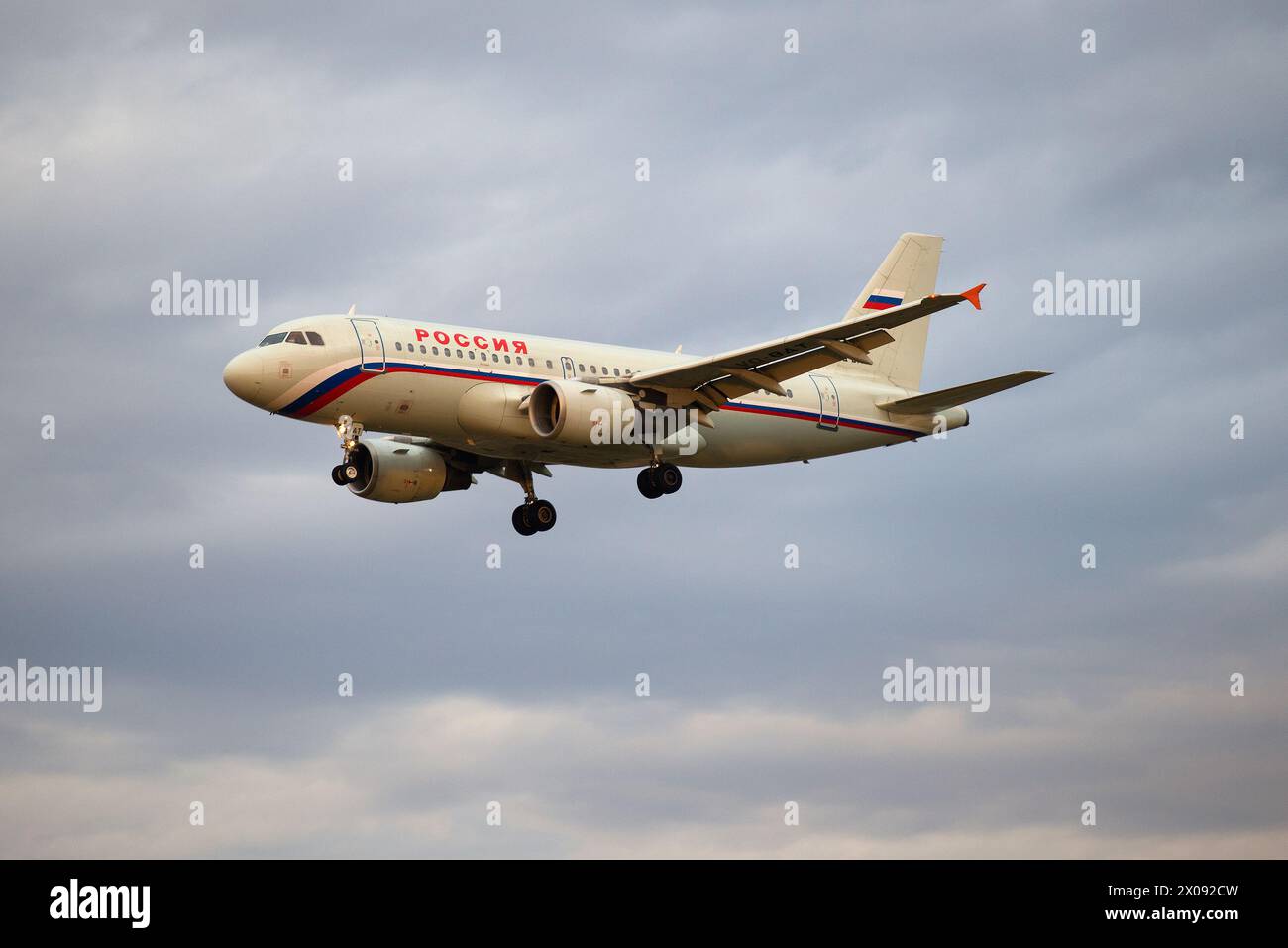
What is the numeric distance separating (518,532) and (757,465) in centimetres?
845

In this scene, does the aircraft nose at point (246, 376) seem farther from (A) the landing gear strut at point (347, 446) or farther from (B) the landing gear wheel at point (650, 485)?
(B) the landing gear wheel at point (650, 485)

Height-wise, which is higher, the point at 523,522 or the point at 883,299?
the point at 883,299

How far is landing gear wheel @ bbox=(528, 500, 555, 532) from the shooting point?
61.6m

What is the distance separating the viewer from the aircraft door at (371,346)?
52469mm

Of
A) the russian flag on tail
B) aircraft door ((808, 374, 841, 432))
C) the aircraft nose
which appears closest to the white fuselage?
the aircraft nose

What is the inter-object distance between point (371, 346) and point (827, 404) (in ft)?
55.9

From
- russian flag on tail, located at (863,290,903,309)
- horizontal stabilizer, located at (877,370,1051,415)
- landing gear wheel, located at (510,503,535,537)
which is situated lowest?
landing gear wheel, located at (510,503,535,537)

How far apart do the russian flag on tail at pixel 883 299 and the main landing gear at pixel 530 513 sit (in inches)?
569

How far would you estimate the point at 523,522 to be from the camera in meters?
61.6

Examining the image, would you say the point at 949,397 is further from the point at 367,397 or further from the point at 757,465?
the point at 367,397

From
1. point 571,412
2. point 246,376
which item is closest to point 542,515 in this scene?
point 571,412

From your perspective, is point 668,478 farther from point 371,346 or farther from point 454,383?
point 371,346

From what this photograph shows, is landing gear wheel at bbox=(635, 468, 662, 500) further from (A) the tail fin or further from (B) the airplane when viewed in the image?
(A) the tail fin

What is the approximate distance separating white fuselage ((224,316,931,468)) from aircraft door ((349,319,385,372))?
3 cm
